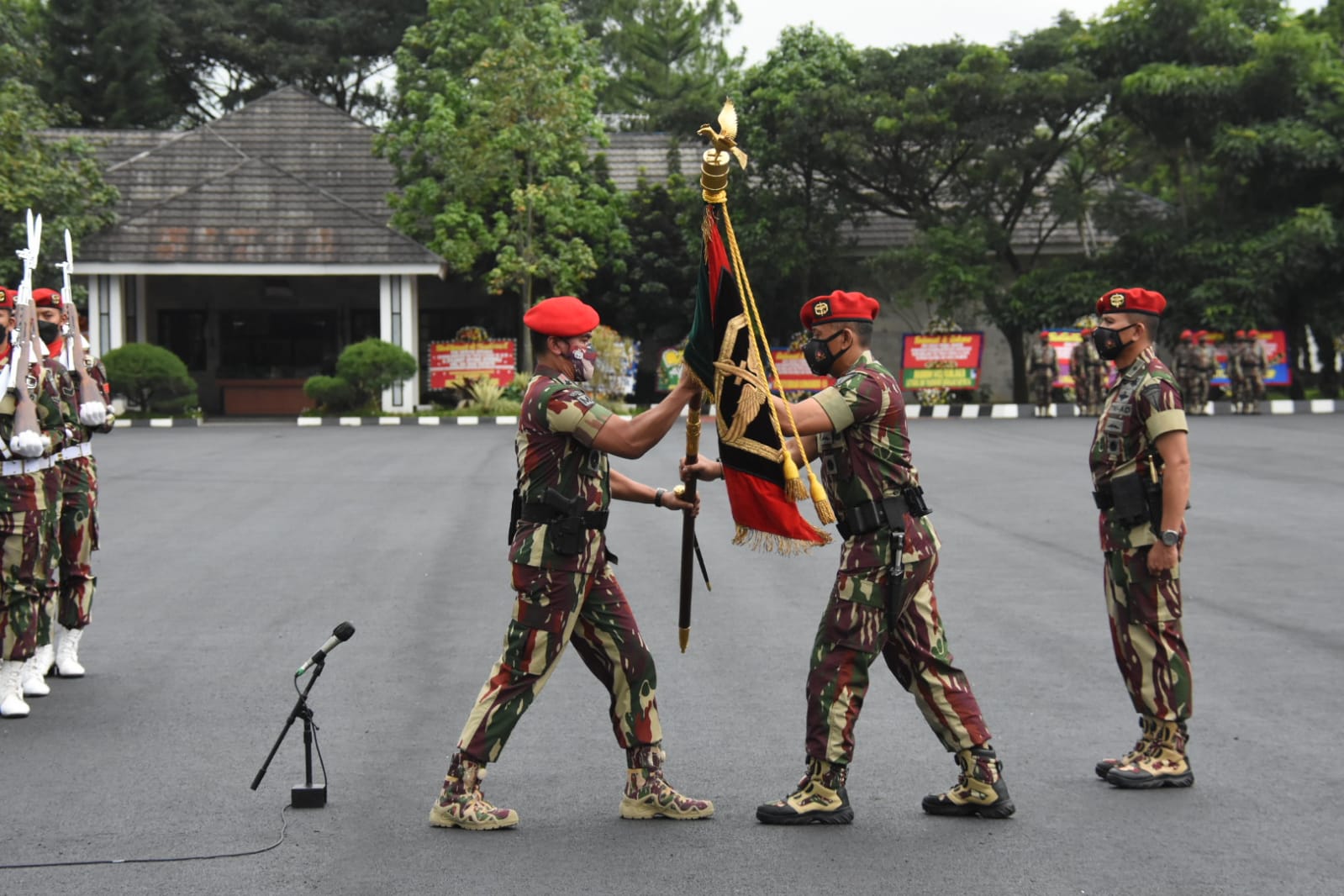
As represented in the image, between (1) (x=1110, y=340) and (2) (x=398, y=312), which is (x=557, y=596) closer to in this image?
(1) (x=1110, y=340)

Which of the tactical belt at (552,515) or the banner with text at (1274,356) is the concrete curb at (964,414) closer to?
the banner with text at (1274,356)

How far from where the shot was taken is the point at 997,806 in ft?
18.1

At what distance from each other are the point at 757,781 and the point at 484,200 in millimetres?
27443

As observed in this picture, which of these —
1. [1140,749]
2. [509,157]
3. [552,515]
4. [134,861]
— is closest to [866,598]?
[552,515]

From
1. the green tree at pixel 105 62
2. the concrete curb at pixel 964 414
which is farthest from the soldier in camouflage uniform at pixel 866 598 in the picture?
the green tree at pixel 105 62

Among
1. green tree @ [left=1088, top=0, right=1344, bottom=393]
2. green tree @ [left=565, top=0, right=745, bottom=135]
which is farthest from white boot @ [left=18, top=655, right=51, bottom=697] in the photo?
green tree @ [left=565, top=0, right=745, bottom=135]

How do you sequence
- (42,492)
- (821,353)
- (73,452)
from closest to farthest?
(821,353), (42,492), (73,452)

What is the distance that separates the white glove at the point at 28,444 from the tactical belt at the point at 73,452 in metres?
0.66

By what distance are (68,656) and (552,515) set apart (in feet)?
12.8

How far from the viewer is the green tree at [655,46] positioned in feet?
182

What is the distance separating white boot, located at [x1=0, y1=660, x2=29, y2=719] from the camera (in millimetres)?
7164

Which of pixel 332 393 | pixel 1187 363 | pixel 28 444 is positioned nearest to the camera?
pixel 28 444

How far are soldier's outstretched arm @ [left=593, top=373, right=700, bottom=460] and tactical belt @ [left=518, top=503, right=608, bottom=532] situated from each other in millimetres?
285

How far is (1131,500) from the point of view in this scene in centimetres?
600
